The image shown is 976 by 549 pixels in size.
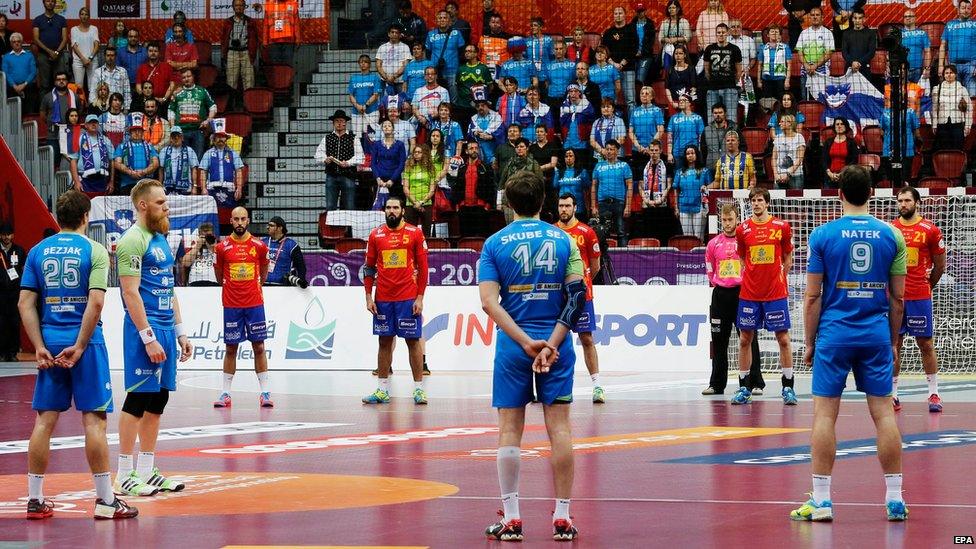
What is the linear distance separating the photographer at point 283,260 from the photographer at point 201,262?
5.28 feet

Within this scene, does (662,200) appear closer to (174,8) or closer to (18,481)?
(174,8)

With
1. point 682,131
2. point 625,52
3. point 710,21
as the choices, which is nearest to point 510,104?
point 625,52

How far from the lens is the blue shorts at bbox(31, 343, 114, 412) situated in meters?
8.44

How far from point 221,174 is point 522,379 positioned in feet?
60.9

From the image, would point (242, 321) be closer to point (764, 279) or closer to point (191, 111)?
point (764, 279)

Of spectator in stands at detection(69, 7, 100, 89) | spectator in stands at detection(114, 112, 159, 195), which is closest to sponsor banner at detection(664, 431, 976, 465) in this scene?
spectator in stands at detection(114, 112, 159, 195)

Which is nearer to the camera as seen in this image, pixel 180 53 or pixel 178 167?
pixel 178 167

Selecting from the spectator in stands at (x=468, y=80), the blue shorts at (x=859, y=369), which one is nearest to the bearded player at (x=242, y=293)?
the blue shorts at (x=859, y=369)

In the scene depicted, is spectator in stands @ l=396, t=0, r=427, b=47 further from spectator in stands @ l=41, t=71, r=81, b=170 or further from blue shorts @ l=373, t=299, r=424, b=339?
blue shorts @ l=373, t=299, r=424, b=339

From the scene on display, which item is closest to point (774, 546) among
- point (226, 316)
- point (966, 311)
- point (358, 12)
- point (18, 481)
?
point (18, 481)

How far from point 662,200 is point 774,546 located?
16.6 meters

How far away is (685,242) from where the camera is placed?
74.3ft

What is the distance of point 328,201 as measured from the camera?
25.3 meters

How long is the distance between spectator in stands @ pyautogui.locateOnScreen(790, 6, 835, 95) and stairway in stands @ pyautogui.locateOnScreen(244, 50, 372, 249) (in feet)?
29.9
